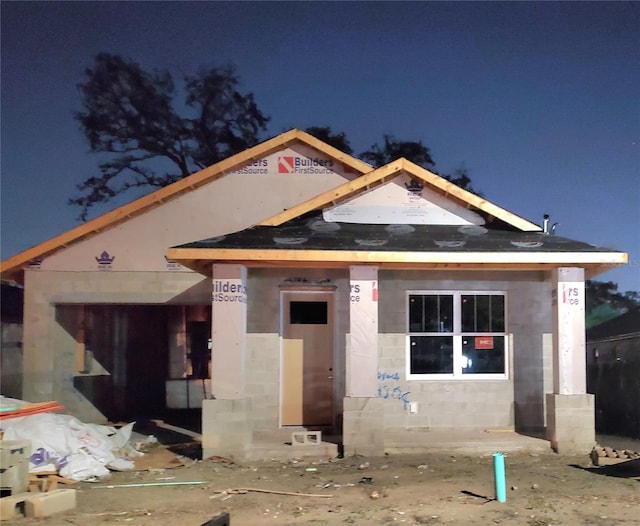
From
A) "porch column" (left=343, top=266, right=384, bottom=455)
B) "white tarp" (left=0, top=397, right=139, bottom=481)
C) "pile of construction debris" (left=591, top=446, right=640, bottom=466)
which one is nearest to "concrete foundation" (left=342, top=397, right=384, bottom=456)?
"porch column" (left=343, top=266, right=384, bottom=455)

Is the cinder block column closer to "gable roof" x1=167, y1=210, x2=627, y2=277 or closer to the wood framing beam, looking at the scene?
"gable roof" x1=167, y1=210, x2=627, y2=277

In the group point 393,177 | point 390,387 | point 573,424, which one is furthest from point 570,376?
point 393,177

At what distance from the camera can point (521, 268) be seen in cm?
1033

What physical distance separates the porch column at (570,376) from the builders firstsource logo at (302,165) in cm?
568

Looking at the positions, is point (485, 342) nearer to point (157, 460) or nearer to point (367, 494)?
point (367, 494)

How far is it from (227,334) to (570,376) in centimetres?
528

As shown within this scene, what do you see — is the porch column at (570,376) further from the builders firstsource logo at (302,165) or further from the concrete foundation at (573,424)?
the builders firstsource logo at (302,165)

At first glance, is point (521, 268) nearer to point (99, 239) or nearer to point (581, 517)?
point (581, 517)

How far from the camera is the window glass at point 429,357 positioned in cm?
1110

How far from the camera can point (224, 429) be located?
9.50 meters

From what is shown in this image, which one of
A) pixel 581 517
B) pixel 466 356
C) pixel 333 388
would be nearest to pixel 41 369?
pixel 333 388

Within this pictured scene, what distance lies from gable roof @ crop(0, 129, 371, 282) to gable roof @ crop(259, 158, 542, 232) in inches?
75.8

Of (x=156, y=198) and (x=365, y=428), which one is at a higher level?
(x=156, y=198)

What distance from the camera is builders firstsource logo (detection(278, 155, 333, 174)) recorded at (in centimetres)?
1380
